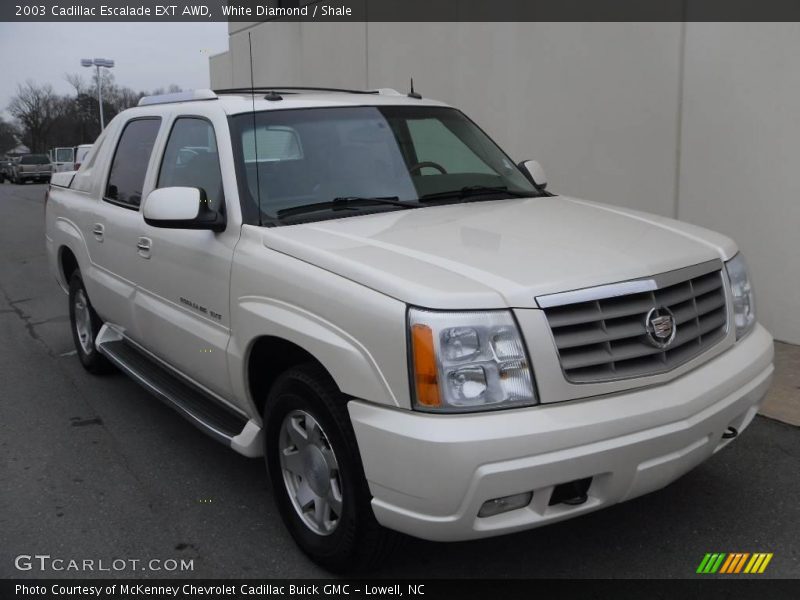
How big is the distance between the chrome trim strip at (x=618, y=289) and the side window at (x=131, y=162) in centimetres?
295

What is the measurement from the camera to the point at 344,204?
3.81 metres

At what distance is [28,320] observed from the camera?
824cm

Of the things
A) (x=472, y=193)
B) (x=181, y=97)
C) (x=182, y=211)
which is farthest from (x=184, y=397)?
(x=472, y=193)

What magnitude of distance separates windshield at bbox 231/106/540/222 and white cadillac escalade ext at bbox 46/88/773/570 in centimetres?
1

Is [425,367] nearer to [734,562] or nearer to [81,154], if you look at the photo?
[734,562]

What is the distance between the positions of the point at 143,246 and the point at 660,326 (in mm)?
2883

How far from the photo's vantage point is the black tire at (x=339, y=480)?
9.56 feet

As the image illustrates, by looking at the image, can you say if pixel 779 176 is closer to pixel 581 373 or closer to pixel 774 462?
pixel 774 462

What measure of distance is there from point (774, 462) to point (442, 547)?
1941mm

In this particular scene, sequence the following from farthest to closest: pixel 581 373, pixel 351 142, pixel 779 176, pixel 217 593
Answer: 1. pixel 779 176
2. pixel 351 142
3. pixel 217 593
4. pixel 581 373

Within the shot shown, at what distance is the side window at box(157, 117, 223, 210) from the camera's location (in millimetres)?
4023

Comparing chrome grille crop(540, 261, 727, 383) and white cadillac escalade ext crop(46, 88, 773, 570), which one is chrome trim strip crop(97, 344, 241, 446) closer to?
white cadillac escalade ext crop(46, 88, 773, 570)

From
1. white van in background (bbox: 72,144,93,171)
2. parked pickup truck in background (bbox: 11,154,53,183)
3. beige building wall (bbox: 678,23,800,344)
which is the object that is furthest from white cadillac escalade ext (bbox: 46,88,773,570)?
parked pickup truck in background (bbox: 11,154,53,183)

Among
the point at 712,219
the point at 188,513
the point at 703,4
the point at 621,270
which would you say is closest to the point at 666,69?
the point at 703,4
